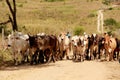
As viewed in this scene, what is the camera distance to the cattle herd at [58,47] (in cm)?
2302

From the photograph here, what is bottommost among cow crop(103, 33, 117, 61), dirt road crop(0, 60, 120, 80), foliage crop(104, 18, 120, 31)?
dirt road crop(0, 60, 120, 80)

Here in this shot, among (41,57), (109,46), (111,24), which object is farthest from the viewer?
(111,24)

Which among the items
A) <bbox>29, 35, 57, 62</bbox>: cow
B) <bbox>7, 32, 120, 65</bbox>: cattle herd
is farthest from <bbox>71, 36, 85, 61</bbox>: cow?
<bbox>29, 35, 57, 62</bbox>: cow

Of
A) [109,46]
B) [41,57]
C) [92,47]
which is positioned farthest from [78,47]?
[41,57]

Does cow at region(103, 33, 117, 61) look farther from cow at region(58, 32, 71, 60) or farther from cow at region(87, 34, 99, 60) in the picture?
cow at region(58, 32, 71, 60)

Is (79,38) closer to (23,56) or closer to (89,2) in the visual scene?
(23,56)

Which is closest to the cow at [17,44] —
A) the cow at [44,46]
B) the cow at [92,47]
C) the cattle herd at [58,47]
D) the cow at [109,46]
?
the cattle herd at [58,47]

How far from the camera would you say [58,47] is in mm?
25234

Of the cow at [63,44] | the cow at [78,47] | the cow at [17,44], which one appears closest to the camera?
the cow at [17,44]

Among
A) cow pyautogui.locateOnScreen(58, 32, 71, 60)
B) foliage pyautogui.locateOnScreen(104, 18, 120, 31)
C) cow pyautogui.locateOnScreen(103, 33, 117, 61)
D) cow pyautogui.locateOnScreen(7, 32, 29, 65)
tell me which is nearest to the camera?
cow pyautogui.locateOnScreen(7, 32, 29, 65)

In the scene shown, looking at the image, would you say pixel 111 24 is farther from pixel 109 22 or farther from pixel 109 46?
pixel 109 46

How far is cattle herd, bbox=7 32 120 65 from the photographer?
2302 cm

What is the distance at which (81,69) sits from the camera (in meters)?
20.0

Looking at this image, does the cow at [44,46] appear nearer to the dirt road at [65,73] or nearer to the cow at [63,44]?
the cow at [63,44]
